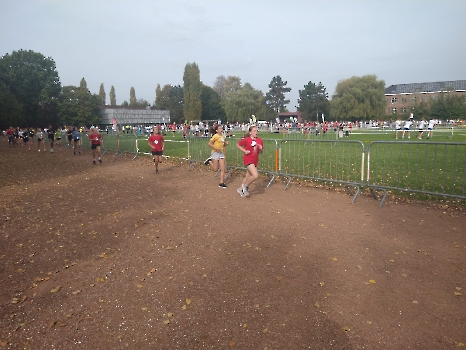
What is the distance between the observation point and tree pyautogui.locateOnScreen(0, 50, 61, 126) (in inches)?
2682

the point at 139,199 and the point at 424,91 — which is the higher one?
the point at 424,91

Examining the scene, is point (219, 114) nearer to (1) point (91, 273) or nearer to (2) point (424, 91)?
Result: (2) point (424, 91)

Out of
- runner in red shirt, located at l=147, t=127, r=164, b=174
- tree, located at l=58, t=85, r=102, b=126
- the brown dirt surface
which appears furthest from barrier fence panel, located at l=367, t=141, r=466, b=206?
tree, located at l=58, t=85, r=102, b=126

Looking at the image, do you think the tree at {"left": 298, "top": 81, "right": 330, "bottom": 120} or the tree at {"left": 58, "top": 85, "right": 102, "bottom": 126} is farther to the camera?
the tree at {"left": 298, "top": 81, "right": 330, "bottom": 120}

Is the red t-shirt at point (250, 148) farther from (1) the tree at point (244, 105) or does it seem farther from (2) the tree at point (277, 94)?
(2) the tree at point (277, 94)

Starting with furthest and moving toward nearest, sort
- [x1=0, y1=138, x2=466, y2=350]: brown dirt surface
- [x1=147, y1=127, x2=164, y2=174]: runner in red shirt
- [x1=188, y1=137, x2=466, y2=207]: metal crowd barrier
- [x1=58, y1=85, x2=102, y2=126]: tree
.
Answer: [x1=58, y1=85, x2=102, y2=126]: tree < [x1=147, y1=127, x2=164, y2=174]: runner in red shirt < [x1=188, y1=137, x2=466, y2=207]: metal crowd barrier < [x1=0, y1=138, x2=466, y2=350]: brown dirt surface

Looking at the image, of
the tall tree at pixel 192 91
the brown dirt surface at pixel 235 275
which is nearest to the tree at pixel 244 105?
the tall tree at pixel 192 91

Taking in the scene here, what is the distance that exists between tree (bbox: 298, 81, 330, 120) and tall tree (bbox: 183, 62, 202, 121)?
27.6m

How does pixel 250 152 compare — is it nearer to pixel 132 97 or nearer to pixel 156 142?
pixel 156 142

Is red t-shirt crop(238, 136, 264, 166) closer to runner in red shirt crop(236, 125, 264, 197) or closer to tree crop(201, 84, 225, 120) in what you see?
runner in red shirt crop(236, 125, 264, 197)

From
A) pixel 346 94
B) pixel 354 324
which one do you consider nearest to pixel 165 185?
pixel 354 324

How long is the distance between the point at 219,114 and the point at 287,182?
3558 inches

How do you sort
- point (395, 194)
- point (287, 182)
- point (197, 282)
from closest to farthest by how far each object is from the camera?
point (197, 282), point (395, 194), point (287, 182)

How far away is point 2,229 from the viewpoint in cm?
679
